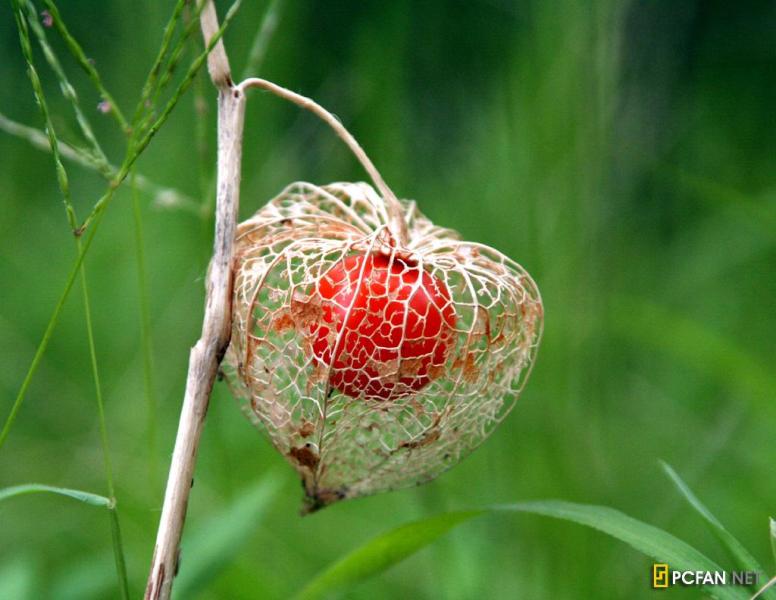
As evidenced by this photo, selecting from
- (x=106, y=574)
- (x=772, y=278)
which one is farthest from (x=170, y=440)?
(x=772, y=278)

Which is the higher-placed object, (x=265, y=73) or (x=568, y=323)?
(x=265, y=73)

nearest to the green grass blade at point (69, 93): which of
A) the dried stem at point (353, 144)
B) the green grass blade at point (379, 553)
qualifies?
the dried stem at point (353, 144)

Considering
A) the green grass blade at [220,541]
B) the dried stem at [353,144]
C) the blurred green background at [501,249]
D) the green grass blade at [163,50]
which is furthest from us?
the blurred green background at [501,249]

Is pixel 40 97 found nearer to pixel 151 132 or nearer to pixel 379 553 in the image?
pixel 151 132

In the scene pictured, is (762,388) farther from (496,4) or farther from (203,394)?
(496,4)

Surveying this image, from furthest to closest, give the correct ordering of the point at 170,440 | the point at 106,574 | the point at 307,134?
the point at 307,134 → the point at 170,440 → the point at 106,574

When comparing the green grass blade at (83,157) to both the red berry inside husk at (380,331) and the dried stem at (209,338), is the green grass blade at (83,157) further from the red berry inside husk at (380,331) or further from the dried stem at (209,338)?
the red berry inside husk at (380,331)
